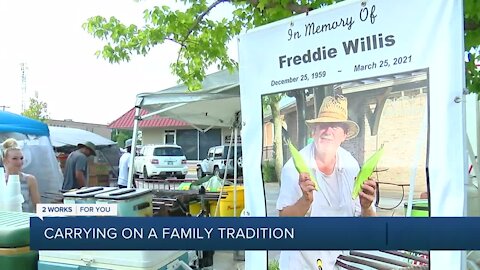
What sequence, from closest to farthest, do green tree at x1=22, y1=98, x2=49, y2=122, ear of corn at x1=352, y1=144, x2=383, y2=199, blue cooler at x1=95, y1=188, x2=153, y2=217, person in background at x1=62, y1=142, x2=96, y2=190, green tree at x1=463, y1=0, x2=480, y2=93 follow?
ear of corn at x1=352, y1=144, x2=383, y2=199, blue cooler at x1=95, y1=188, x2=153, y2=217, green tree at x1=463, y1=0, x2=480, y2=93, person in background at x1=62, y1=142, x2=96, y2=190, green tree at x1=22, y1=98, x2=49, y2=122

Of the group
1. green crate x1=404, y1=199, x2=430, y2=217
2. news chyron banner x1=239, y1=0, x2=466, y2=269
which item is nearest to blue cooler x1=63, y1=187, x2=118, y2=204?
news chyron banner x1=239, y1=0, x2=466, y2=269

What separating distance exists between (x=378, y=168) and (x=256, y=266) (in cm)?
85

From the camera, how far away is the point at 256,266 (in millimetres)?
2354

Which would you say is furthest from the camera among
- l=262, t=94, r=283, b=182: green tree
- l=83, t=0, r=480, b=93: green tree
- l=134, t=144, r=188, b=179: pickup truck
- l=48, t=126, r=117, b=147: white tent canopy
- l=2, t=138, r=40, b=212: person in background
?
l=134, t=144, r=188, b=179: pickup truck

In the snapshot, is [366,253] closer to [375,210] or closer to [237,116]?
[375,210]

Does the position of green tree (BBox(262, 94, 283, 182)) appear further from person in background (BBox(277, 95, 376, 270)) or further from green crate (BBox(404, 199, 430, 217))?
green crate (BBox(404, 199, 430, 217))

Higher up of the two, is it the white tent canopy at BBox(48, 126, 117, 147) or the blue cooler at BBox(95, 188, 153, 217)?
the white tent canopy at BBox(48, 126, 117, 147)

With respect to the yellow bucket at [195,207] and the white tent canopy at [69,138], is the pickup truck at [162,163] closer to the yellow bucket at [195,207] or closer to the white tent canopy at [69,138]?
the white tent canopy at [69,138]

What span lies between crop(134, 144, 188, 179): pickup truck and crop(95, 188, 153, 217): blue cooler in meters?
19.8

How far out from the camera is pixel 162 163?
22.8 metres

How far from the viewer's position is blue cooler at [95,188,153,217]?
2.82 metres

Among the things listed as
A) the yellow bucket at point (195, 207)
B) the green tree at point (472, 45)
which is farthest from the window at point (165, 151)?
the green tree at point (472, 45)

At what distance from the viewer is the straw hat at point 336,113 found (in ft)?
6.61

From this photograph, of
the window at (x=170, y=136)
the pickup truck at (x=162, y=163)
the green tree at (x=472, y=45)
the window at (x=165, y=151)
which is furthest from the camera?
the window at (x=170, y=136)
